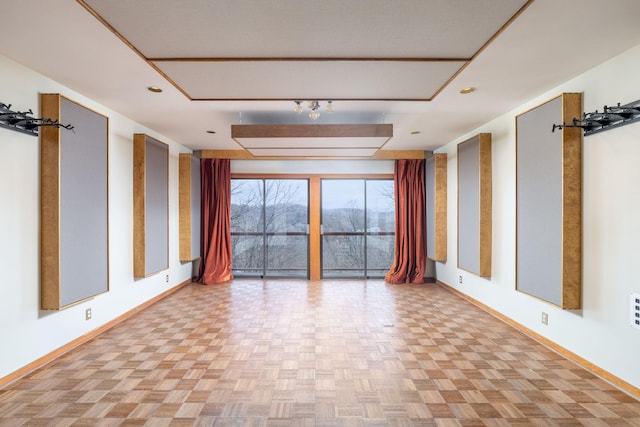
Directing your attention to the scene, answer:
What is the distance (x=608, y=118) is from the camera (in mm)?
2600

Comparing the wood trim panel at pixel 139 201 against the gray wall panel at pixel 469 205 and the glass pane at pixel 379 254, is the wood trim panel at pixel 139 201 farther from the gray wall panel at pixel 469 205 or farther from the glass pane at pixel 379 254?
the gray wall panel at pixel 469 205

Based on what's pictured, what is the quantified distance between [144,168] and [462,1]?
4.07 meters

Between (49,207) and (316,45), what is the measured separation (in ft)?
8.49

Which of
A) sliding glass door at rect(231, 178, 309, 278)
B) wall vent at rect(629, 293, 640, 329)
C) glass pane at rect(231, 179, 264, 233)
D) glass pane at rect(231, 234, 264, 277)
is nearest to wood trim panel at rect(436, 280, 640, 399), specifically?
wall vent at rect(629, 293, 640, 329)

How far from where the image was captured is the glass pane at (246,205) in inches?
271

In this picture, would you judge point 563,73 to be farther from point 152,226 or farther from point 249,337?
point 152,226

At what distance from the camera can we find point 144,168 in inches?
177

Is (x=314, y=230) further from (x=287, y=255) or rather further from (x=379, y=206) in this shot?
(x=379, y=206)

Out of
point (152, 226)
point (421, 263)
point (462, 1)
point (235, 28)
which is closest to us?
point (462, 1)

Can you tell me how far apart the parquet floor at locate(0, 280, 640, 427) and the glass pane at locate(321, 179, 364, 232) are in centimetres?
269

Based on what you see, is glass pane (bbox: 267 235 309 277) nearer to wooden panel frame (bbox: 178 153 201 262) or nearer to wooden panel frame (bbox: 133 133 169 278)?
wooden panel frame (bbox: 178 153 201 262)

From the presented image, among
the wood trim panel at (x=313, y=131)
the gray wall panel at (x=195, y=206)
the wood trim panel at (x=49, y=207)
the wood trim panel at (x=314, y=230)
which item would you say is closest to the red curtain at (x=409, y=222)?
the wood trim panel at (x=314, y=230)

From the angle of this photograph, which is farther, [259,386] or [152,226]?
[152,226]

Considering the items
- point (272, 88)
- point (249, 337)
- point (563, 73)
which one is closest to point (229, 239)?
point (249, 337)
